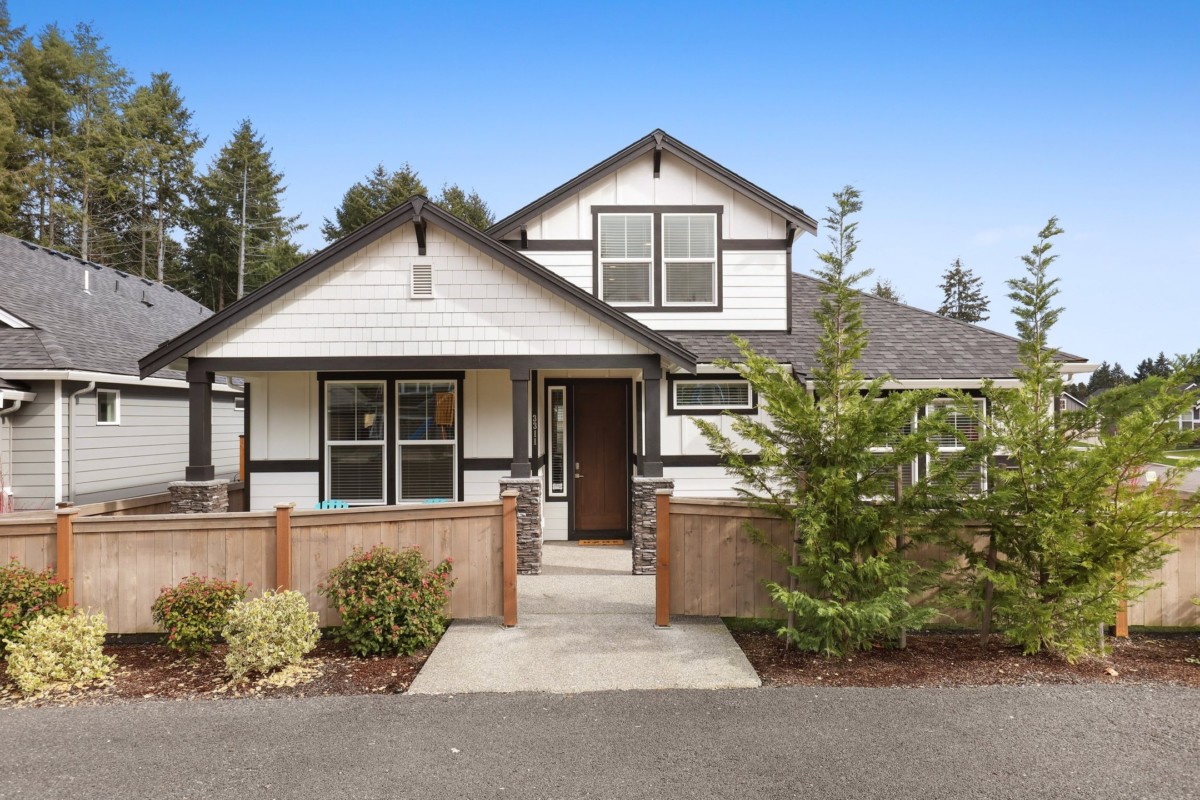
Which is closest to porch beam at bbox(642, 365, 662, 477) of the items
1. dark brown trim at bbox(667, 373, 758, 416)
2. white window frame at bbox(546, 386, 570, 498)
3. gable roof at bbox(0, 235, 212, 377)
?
dark brown trim at bbox(667, 373, 758, 416)

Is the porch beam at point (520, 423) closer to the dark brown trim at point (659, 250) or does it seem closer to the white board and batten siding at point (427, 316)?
the white board and batten siding at point (427, 316)

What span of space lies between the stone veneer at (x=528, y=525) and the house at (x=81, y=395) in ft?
18.1

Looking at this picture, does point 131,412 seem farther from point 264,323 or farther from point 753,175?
point 753,175

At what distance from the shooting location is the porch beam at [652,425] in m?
8.34

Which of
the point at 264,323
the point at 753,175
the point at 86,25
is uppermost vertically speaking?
the point at 86,25

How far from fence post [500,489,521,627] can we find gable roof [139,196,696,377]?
10.4 feet

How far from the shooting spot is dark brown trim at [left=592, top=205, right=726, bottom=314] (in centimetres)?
1102

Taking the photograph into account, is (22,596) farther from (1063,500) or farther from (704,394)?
(1063,500)

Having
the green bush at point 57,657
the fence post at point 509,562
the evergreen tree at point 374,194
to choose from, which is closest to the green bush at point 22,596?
the green bush at point 57,657

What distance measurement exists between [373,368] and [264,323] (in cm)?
157

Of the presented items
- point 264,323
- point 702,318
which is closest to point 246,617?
point 264,323

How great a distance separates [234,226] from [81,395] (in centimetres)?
2864

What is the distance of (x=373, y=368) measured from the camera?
8578mm

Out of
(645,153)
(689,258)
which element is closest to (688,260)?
(689,258)
